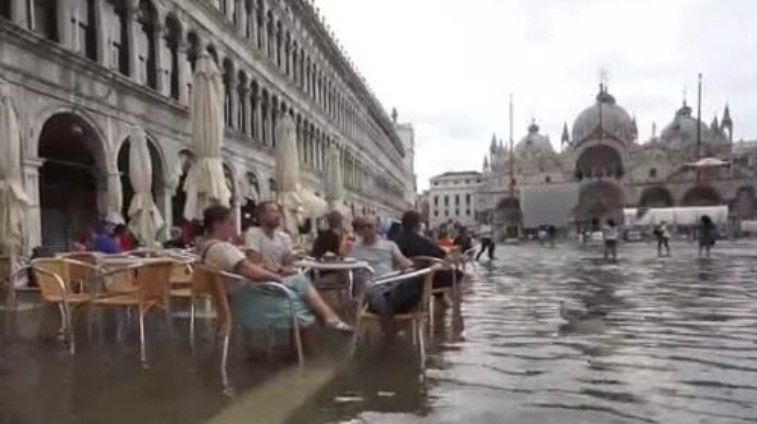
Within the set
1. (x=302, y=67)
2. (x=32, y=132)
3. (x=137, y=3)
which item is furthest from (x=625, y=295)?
(x=302, y=67)

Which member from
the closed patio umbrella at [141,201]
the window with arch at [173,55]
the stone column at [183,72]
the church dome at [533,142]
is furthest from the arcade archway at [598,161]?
the closed patio umbrella at [141,201]

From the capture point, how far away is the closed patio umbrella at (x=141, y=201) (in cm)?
1555

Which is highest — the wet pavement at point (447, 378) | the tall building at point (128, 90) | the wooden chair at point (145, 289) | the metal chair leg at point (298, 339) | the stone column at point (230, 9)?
the stone column at point (230, 9)

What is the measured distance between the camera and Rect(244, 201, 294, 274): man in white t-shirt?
7520 millimetres

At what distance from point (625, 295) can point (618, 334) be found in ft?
15.1

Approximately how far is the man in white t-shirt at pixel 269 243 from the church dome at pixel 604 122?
100 metres

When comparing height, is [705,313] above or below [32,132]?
below

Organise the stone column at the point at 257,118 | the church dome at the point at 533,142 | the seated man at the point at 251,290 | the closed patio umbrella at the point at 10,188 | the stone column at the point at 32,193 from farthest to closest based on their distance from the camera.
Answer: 1. the church dome at the point at 533,142
2. the stone column at the point at 257,118
3. the stone column at the point at 32,193
4. the closed patio umbrella at the point at 10,188
5. the seated man at the point at 251,290

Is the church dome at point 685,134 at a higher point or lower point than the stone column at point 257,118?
higher

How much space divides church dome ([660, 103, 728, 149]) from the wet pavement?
10772 centimetres

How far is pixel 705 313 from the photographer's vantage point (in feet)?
32.9

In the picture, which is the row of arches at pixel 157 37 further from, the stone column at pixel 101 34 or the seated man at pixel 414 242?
the seated man at pixel 414 242

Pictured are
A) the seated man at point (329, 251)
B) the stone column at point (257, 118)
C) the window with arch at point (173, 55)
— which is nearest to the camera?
the seated man at point (329, 251)

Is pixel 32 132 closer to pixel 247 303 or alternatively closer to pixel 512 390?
pixel 247 303
